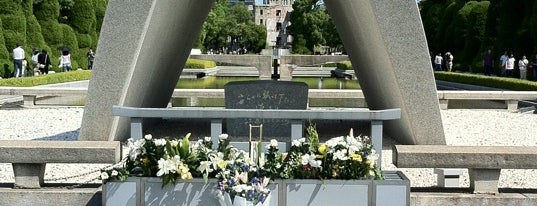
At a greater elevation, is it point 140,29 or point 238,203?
point 140,29

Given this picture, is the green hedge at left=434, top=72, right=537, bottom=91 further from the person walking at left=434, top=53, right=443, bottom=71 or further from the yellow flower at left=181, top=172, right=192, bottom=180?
the yellow flower at left=181, top=172, right=192, bottom=180

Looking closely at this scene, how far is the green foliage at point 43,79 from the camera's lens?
19.3 m

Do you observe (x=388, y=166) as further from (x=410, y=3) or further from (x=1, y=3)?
(x=1, y=3)

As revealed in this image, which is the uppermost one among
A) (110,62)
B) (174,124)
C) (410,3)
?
(410,3)

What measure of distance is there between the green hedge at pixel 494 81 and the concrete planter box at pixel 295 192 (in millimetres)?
15343

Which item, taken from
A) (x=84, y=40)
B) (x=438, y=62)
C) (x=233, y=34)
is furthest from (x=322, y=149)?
(x=233, y=34)

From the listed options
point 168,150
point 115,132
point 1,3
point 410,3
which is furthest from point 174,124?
point 1,3

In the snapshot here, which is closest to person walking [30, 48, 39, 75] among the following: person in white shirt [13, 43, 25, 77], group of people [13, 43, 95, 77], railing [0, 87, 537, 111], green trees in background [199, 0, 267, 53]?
group of people [13, 43, 95, 77]

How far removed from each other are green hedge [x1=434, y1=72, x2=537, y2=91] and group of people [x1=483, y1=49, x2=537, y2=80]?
1.86 m

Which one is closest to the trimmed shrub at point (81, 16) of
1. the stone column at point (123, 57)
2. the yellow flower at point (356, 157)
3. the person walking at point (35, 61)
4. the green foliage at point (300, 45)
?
the person walking at point (35, 61)

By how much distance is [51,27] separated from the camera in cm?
3111

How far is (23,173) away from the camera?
5695 millimetres

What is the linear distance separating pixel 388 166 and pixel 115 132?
3.36m

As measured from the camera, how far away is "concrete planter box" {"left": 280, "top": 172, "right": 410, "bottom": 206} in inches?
196
